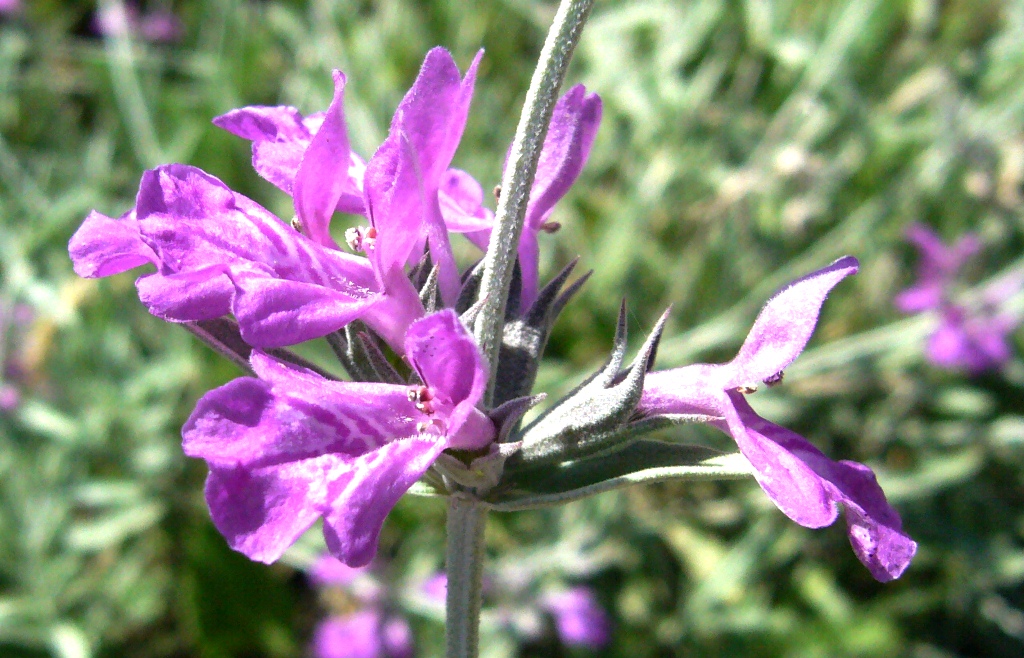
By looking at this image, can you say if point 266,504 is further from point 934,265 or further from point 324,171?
point 934,265

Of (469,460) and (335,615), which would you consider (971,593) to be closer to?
(335,615)

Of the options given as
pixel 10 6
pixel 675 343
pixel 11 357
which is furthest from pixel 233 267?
pixel 10 6

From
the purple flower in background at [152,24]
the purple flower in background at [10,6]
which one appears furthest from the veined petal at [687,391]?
the purple flower in background at [152,24]

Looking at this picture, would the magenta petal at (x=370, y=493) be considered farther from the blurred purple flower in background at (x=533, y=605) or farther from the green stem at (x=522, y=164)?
the blurred purple flower in background at (x=533, y=605)

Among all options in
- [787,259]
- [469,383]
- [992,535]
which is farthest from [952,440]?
[469,383]

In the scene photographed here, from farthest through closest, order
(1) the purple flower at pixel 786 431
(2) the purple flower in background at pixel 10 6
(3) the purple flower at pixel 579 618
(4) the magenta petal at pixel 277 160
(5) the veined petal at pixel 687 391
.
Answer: (2) the purple flower in background at pixel 10 6
(3) the purple flower at pixel 579 618
(4) the magenta petal at pixel 277 160
(5) the veined petal at pixel 687 391
(1) the purple flower at pixel 786 431

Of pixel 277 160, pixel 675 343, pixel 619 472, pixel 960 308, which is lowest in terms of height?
pixel 675 343
